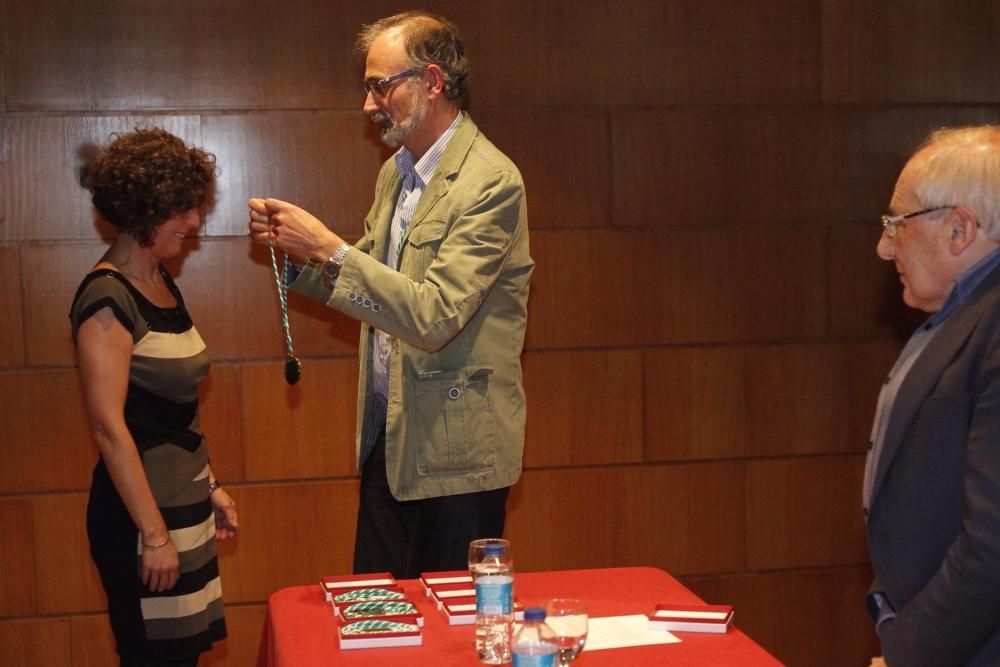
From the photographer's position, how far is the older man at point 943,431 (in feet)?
5.21

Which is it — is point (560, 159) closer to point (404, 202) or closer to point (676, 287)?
point (676, 287)

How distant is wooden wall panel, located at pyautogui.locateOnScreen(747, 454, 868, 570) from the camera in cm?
426

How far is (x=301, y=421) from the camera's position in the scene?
3.94m

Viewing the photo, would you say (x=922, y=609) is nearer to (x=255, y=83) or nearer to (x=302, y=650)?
(x=302, y=650)

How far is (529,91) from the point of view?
4.01 metres

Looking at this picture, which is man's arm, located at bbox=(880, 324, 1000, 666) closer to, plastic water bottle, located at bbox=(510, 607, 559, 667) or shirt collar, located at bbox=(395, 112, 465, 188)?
plastic water bottle, located at bbox=(510, 607, 559, 667)

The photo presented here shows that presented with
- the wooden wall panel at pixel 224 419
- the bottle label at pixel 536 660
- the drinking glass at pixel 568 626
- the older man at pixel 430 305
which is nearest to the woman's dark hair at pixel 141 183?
the older man at pixel 430 305

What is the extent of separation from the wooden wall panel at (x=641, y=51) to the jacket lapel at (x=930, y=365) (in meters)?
2.47

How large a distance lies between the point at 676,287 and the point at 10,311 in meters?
2.30

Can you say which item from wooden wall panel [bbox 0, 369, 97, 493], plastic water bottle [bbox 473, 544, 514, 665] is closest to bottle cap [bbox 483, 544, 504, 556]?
plastic water bottle [bbox 473, 544, 514, 665]

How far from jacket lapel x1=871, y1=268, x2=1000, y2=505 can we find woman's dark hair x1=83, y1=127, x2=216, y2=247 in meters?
1.89

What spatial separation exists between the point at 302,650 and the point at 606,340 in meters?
2.39

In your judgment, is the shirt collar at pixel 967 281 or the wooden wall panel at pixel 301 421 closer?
the shirt collar at pixel 967 281

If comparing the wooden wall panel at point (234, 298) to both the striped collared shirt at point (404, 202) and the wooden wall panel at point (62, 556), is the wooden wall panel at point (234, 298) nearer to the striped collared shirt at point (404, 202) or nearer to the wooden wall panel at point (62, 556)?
the wooden wall panel at point (62, 556)
